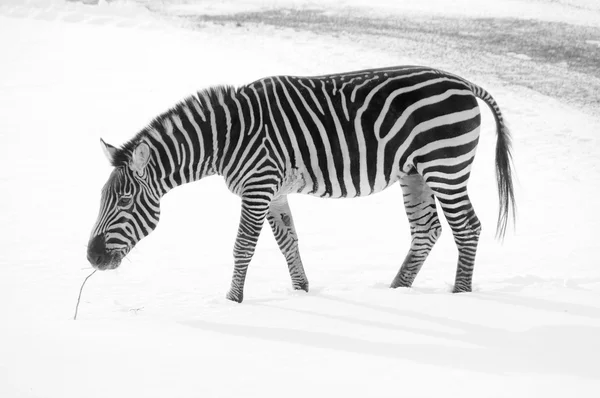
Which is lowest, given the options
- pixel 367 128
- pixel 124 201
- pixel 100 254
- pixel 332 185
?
pixel 100 254

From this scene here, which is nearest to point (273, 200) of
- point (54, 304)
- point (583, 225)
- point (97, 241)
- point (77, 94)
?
point (97, 241)

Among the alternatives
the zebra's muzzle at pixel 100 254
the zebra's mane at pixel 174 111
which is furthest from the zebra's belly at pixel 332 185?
the zebra's muzzle at pixel 100 254

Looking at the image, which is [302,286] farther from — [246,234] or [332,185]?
[332,185]

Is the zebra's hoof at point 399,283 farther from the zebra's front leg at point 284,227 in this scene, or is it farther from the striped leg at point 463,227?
the zebra's front leg at point 284,227

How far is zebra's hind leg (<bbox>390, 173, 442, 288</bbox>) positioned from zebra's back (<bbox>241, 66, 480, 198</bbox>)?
360 millimetres

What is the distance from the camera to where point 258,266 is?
688 cm

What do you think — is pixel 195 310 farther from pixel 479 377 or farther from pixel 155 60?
pixel 155 60

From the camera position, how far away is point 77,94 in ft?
37.7

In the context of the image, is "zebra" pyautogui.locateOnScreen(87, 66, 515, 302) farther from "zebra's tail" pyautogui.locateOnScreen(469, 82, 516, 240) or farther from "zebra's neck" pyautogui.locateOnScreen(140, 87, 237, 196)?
"zebra's tail" pyautogui.locateOnScreen(469, 82, 516, 240)

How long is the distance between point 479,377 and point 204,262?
372 cm

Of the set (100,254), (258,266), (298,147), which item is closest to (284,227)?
(298,147)

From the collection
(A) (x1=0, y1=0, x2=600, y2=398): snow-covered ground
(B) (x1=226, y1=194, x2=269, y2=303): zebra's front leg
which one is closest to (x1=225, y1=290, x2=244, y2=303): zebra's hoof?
(B) (x1=226, y1=194, x2=269, y2=303): zebra's front leg

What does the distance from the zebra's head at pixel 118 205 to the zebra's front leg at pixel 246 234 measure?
712 mm

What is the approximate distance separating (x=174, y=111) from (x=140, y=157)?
0.49 m
